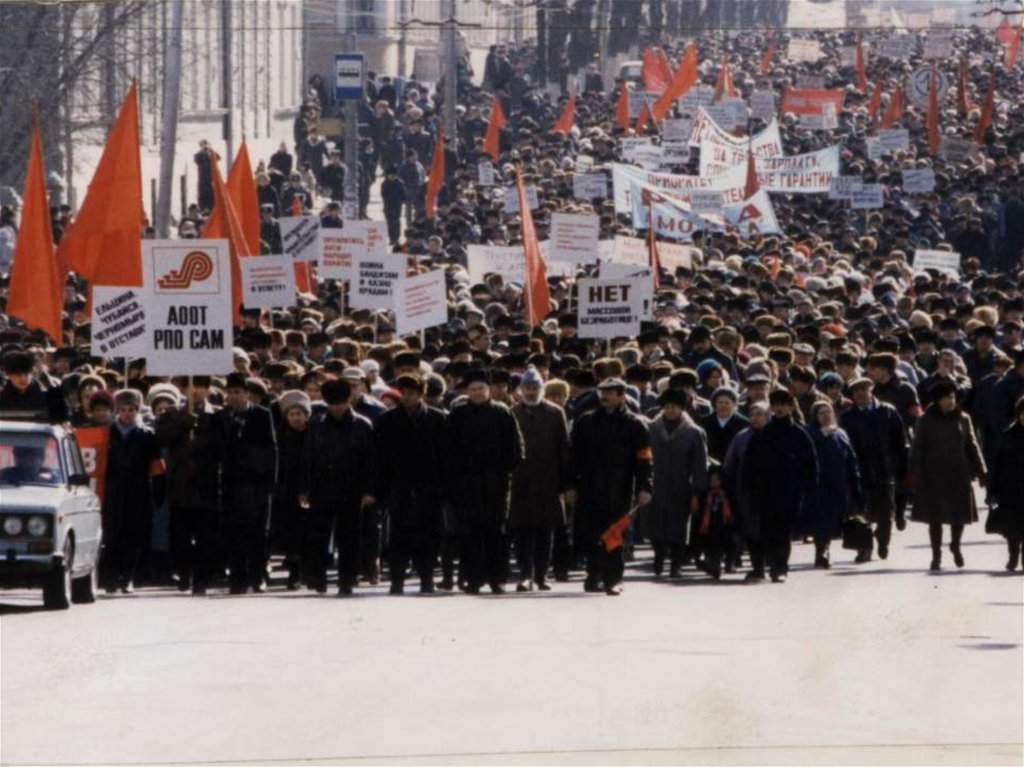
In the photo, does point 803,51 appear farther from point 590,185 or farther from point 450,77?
point 590,185

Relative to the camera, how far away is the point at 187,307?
19.4 metres

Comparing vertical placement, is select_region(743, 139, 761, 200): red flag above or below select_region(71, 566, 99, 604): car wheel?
above

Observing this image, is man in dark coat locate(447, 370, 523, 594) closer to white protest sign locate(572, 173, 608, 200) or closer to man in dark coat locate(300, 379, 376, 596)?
man in dark coat locate(300, 379, 376, 596)

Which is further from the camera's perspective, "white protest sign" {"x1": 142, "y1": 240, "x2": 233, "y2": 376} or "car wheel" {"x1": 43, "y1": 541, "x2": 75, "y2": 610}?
"white protest sign" {"x1": 142, "y1": 240, "x2": 233, "y2": 376}

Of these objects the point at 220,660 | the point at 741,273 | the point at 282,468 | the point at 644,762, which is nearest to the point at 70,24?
the point at 741,273

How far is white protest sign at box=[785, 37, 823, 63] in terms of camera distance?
355ft

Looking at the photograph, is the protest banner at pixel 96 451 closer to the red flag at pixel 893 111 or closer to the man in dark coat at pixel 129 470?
the man in dark coat at pixel 129 470

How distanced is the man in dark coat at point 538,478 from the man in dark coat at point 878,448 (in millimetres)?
2903

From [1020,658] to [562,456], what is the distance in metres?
4.37

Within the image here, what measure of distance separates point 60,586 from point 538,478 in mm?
2904

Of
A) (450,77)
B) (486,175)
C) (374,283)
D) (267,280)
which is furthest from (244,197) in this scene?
(450,77)

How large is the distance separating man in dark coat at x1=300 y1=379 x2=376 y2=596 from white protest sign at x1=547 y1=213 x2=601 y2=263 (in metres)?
11.8

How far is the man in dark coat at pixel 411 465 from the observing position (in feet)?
59.3

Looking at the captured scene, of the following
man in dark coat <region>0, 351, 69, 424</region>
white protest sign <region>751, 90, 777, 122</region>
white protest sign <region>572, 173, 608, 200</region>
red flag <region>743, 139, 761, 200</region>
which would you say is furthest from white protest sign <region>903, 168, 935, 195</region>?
man in dark coat <region>0, 351, 69, 424</region>
